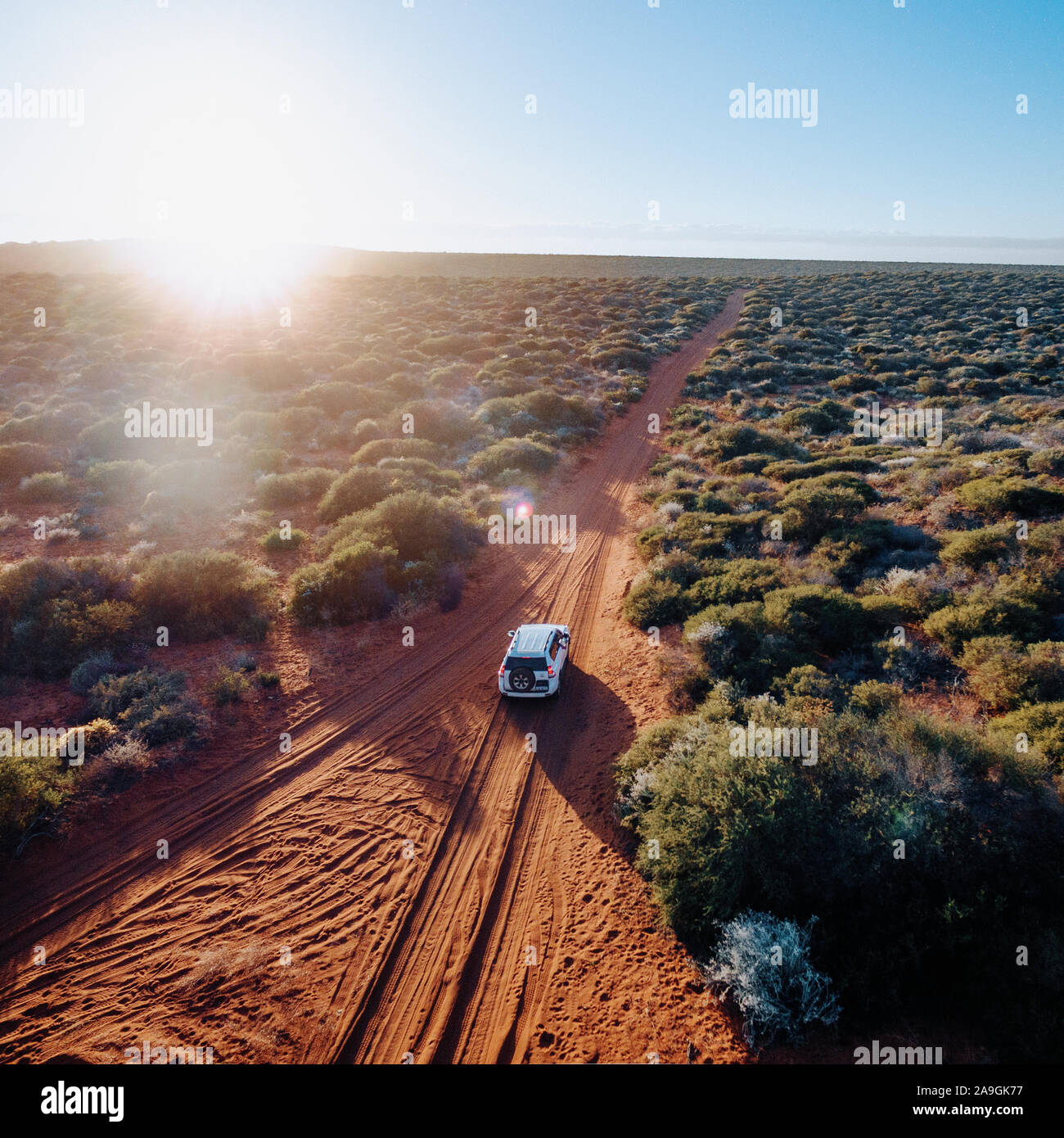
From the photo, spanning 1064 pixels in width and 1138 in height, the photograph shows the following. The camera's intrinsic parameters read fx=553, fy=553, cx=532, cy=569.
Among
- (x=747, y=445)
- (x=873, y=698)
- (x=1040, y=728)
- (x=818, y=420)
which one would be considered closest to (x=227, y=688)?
(x=873, y=698)

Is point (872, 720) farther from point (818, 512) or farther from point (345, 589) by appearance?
point (345, 589)

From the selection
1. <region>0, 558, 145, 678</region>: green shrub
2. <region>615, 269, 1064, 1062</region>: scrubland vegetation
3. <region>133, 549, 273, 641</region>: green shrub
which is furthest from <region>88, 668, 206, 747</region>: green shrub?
<region>615, 269, 1064, 1062</region>: scrubland vegetation

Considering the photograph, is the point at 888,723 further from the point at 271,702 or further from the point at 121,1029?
the point at 271,702

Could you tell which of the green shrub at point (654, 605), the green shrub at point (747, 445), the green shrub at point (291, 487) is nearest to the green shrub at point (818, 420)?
the green shrub at point (747, 445)

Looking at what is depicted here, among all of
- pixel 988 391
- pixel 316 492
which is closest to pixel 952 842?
pixel 316 492

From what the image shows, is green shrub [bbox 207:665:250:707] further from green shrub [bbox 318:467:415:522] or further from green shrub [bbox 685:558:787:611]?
green shrub [bbox 685:558:787:611]
